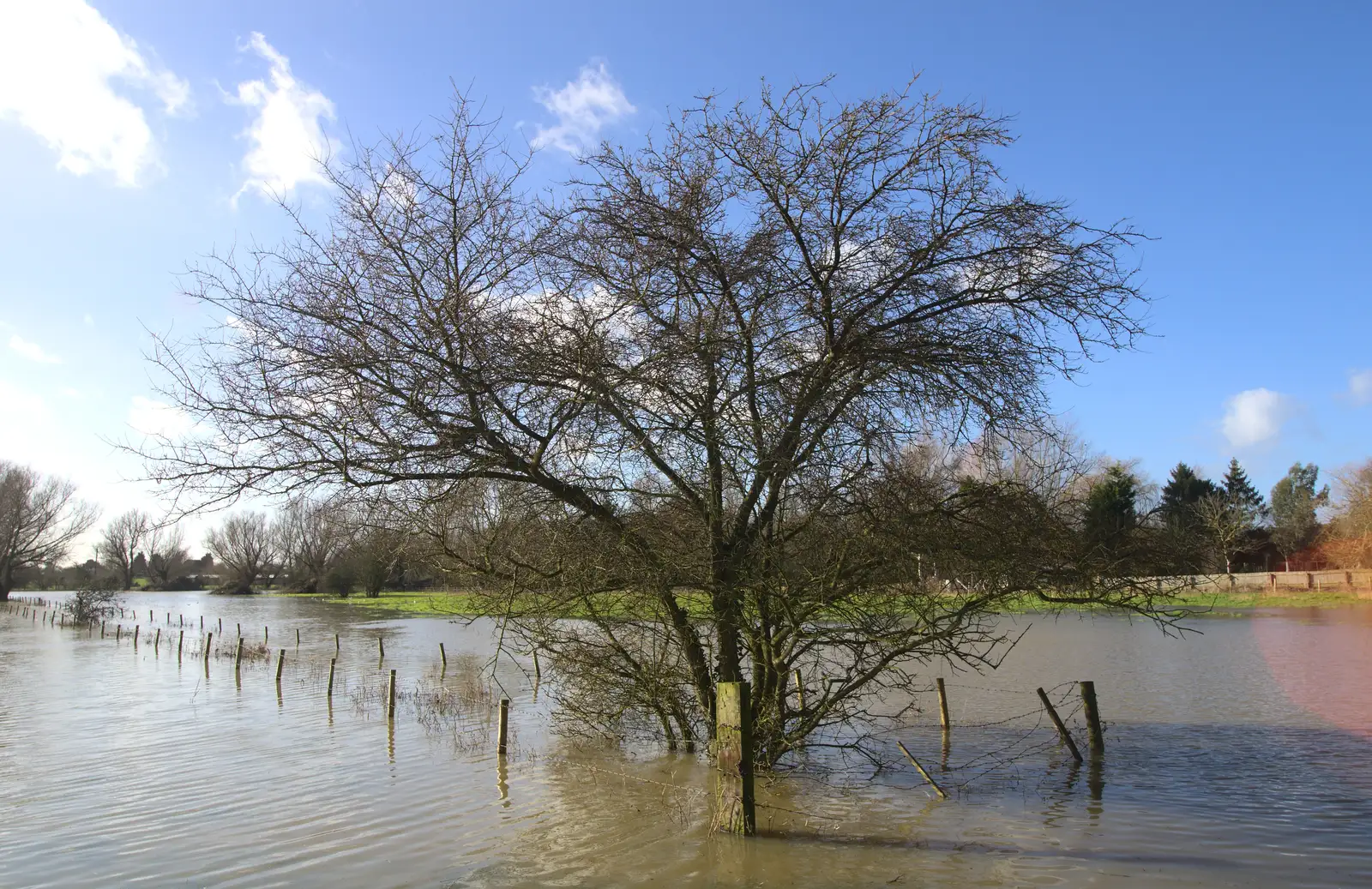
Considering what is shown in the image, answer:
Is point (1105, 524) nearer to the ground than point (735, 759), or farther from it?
farther from it

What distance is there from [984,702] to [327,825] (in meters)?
11.9

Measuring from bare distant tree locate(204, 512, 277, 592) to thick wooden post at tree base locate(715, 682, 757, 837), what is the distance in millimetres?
97046

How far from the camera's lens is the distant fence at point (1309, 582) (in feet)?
141

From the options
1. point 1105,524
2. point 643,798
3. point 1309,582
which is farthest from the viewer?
point 1309,582

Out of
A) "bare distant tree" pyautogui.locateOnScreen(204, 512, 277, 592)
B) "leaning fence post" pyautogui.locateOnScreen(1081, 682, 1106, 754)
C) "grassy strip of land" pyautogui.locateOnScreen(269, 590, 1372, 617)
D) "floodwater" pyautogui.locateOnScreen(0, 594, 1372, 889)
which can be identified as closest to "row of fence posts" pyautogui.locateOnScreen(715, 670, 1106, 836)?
"floodwater" pyautogui.locateOnScreen(0, 594, 1372, 889)

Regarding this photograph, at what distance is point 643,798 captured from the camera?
9617 mm

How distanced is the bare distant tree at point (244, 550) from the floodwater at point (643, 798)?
81.6m

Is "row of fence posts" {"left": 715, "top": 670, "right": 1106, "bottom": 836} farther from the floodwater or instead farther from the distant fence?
the distant fence

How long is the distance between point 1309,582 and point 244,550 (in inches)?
3886

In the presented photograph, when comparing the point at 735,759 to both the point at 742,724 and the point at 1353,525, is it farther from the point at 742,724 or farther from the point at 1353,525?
the point at 1353,525

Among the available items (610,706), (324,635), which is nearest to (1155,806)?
(610,706)

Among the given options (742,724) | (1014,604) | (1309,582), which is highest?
(1014,604)

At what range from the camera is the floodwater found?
755cm

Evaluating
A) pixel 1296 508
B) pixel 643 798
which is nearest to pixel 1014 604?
pixel 643 798
